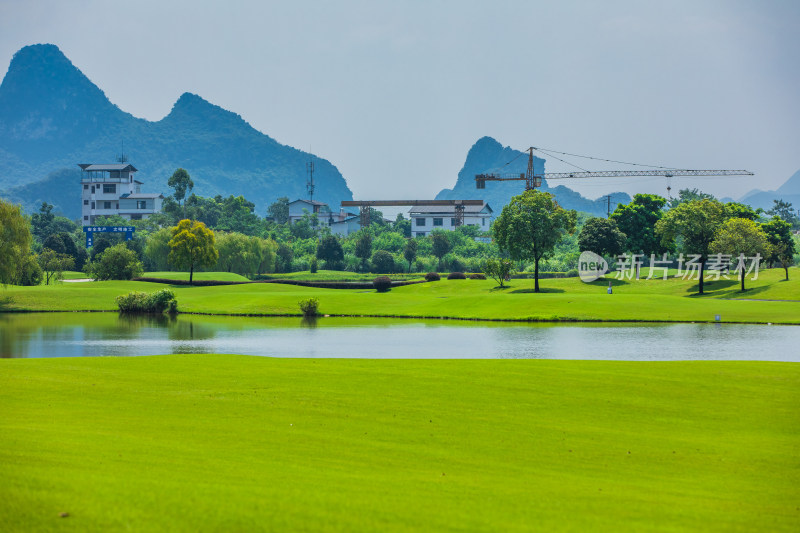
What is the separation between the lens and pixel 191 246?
90.3m

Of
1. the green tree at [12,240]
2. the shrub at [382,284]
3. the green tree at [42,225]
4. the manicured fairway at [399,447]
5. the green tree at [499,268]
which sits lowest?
the manicured fairway at [399,447]

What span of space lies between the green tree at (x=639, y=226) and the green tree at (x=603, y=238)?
4483mm

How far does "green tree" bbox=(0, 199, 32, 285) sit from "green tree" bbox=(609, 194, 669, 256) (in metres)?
72.5

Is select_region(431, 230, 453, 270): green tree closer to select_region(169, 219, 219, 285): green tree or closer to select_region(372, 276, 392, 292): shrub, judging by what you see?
select_region(372, 276, 392, 292): shrub

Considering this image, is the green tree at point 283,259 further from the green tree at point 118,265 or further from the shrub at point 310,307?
the shrub at point 310,307

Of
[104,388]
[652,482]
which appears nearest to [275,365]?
[104,388]

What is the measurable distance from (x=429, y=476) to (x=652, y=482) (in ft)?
13.9

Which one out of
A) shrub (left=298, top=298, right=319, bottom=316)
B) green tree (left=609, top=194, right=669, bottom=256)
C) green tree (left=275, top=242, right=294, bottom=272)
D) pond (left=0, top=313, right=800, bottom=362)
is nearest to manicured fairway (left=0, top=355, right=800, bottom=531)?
pond (left=0, top=313, right=800, bottom=362)

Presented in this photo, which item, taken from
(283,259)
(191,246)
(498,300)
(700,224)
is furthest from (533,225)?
(283,259)

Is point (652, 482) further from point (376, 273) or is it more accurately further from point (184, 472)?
point (376, 273)

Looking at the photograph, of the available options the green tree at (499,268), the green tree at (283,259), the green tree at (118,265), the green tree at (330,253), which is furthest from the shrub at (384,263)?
the green tree at (118,265)

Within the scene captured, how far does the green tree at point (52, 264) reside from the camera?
337 ft

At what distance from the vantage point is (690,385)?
23406mm

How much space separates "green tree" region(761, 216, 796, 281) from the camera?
84688mm
